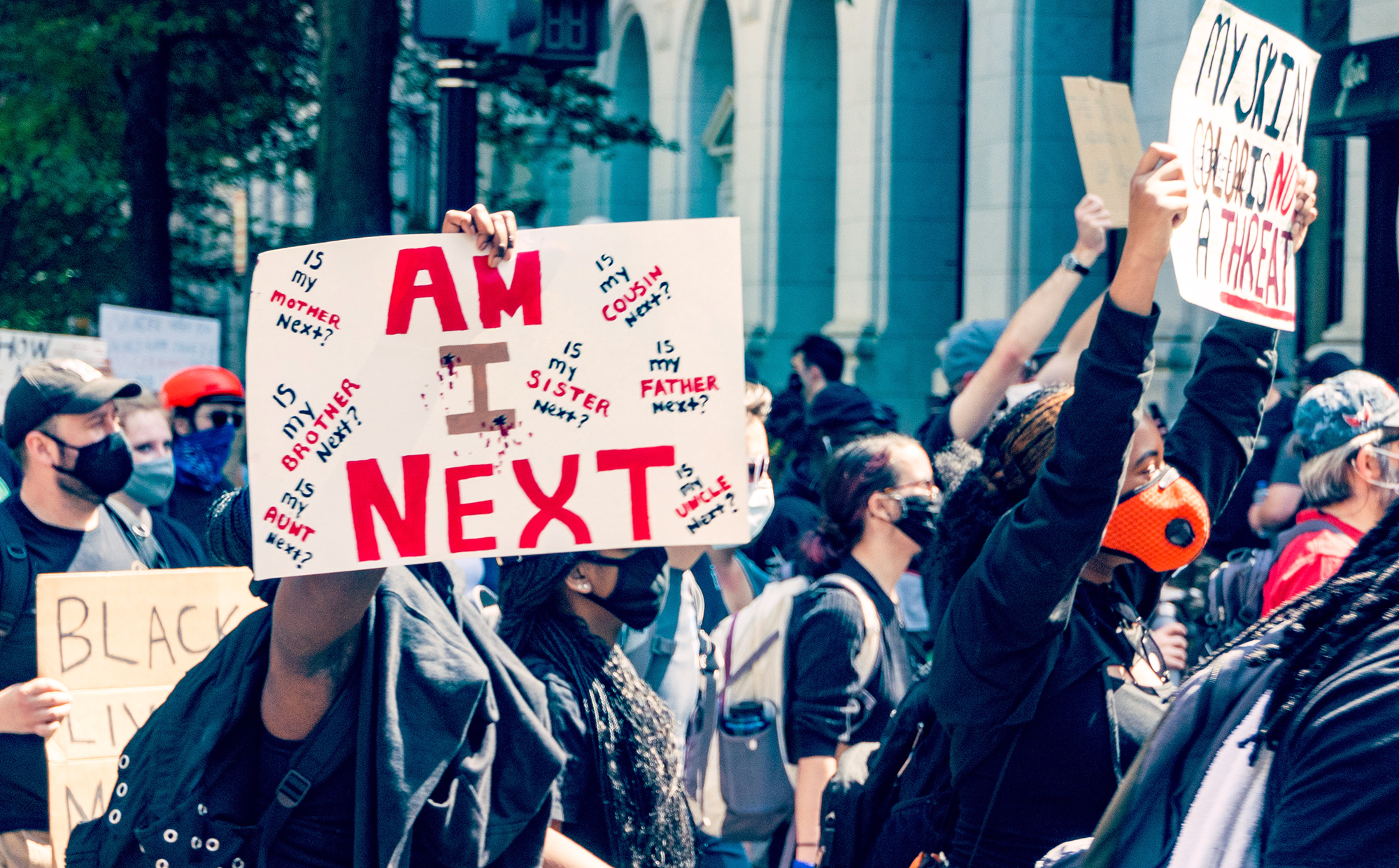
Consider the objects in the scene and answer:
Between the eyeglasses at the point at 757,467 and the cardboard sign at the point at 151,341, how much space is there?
6.73m

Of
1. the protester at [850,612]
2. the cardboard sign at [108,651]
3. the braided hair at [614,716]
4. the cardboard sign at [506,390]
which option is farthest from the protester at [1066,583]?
the cardboard sign at [108,651]

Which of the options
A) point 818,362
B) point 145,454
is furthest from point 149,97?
point 145,454

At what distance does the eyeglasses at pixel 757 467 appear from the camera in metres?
4.77

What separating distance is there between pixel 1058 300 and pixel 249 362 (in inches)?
140

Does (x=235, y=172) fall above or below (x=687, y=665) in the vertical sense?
above

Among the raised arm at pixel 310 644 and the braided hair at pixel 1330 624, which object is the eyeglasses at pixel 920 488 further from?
the braided hair at pixel 1330 624

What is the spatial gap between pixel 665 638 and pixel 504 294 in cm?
146

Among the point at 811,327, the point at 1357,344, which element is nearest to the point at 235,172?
the point at 811,327

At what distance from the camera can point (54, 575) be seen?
375 centimetres

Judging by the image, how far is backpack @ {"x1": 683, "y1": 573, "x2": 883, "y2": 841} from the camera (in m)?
3.79

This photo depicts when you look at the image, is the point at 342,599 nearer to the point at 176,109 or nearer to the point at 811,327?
the point at 176,109

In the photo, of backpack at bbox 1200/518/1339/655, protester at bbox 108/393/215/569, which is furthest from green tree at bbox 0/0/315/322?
backpack at bbox 1200/518/1339/655

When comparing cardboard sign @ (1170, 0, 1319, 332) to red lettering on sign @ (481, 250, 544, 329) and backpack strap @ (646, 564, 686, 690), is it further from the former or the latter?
backpack strap @ (646, 564, 686, 690)

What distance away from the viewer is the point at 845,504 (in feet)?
13.6
